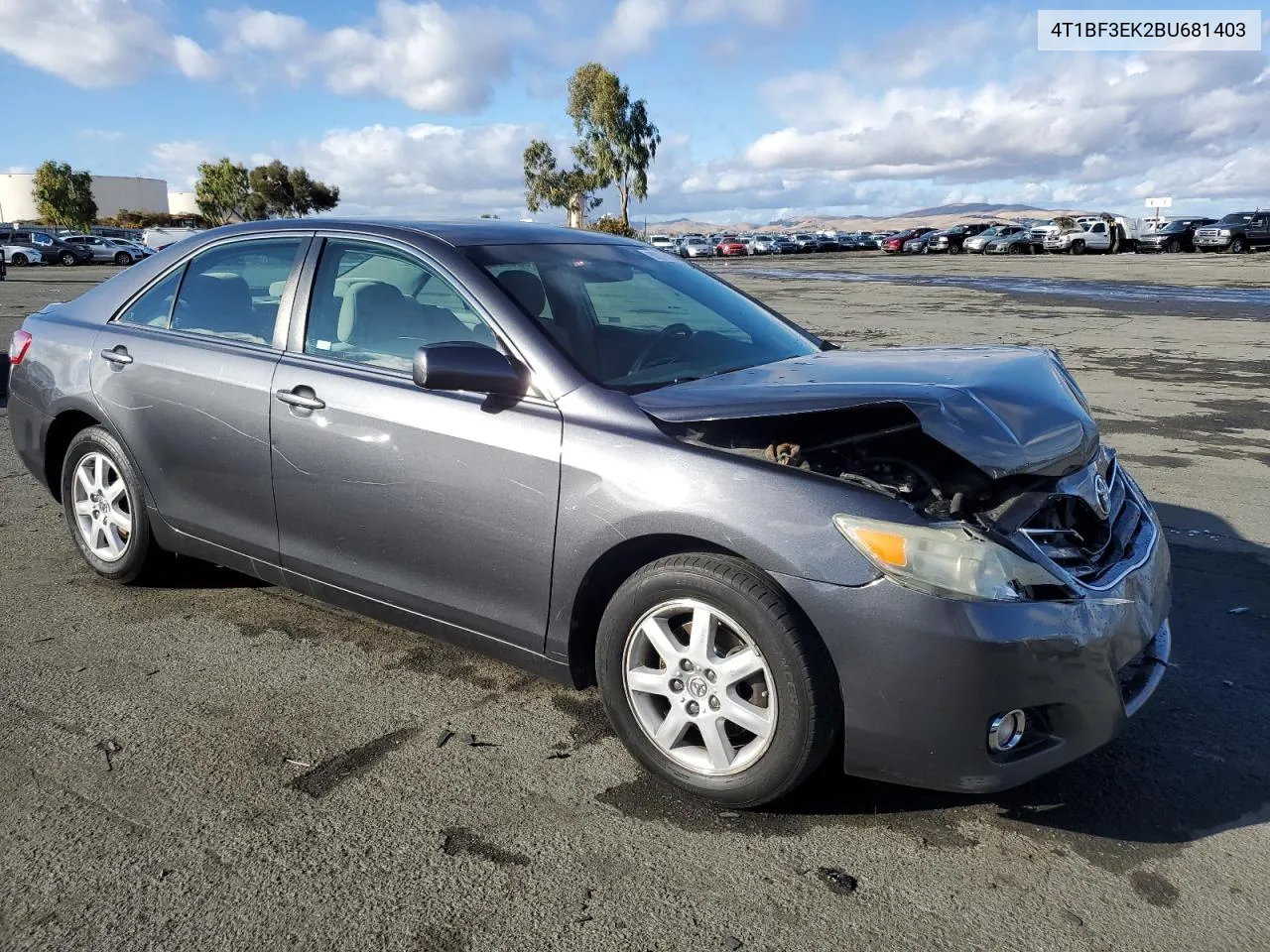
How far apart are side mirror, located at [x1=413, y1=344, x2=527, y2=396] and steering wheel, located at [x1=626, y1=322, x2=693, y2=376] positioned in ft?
1.39

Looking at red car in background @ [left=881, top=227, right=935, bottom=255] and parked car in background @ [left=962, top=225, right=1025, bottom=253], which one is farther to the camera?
red car in background @ [left=881, top=227, right=935, bottom=255]

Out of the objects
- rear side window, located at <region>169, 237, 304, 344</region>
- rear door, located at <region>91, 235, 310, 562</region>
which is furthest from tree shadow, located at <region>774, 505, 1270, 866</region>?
rear side window, located at <region>169, 237, 304, 344</region>

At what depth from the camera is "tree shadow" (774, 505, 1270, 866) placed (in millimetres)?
2910

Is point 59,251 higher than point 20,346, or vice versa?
point 20,346

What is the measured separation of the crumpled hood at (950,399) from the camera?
2.83 metres

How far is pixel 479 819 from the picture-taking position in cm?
291

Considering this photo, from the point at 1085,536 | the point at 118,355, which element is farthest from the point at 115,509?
the point at 1085,536

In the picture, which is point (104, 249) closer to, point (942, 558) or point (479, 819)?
point (479, 819)

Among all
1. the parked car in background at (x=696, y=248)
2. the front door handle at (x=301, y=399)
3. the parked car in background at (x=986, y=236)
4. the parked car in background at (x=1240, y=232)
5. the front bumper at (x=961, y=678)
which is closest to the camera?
the front bumper at (x=961, y=678)

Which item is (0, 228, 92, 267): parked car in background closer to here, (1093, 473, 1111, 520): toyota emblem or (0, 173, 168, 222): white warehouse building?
(1093, 473, 1111, 520): toyota emblem

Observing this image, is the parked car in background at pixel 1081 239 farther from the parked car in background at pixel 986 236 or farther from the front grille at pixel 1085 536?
the front grille at pixel 1085 536

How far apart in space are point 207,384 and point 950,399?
9.00 feet

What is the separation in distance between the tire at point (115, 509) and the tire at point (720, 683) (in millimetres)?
2388

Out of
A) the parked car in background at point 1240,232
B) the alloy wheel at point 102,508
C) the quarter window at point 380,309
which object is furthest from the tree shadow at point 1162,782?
the parked car in background at point 1240,232
